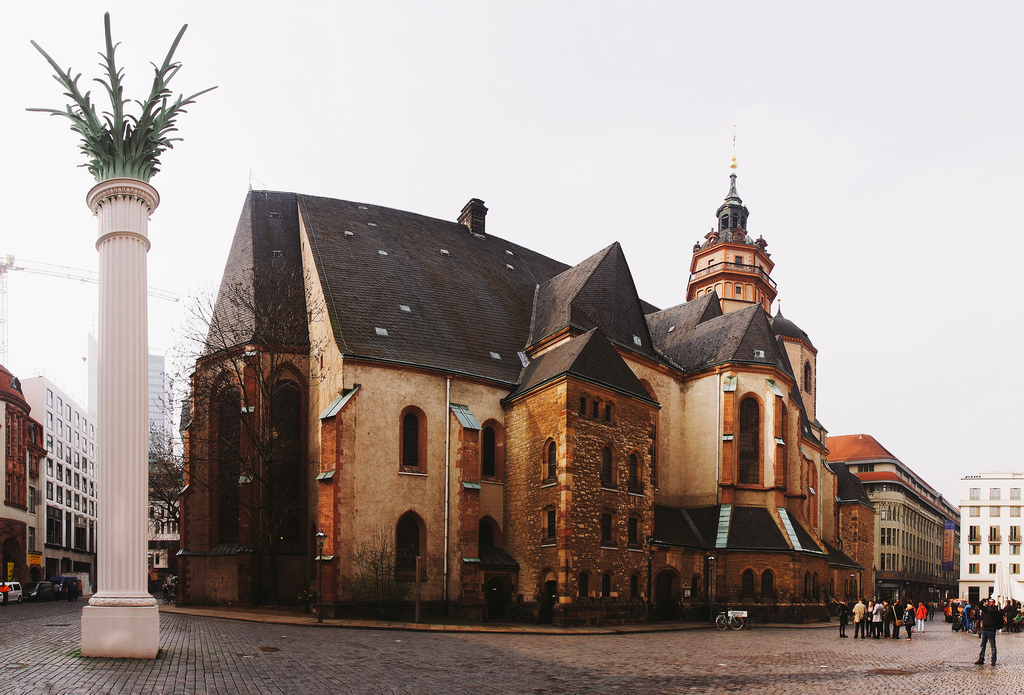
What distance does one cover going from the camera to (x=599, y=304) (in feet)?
130

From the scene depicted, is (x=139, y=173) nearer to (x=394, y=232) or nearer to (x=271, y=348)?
(x=271, y=348)

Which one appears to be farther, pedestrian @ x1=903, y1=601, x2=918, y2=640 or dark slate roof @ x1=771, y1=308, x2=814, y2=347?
dark slate roof @ x1=771, y1=308, x2=814, y2=347

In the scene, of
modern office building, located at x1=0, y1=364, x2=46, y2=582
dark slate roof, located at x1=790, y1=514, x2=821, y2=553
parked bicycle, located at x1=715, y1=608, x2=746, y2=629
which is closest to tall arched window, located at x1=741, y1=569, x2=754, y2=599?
dark slate roof, located at x1=790, y1=514, x2=821, y2=553

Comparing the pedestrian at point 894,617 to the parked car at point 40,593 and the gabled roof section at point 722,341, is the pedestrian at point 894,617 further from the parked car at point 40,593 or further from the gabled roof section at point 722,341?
the parked car at point 40,593

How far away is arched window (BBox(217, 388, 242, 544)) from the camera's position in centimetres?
3444

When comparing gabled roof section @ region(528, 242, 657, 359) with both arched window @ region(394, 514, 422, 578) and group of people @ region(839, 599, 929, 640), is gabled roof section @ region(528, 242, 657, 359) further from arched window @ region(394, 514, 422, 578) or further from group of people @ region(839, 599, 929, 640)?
group of people @ region(839, 599, 929, 640)

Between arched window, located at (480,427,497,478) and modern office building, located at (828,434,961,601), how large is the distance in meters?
58.8

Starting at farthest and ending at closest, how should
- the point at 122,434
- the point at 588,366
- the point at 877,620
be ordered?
1. the point at 588,366
2. the point at 877,620
3. the point at 122,434

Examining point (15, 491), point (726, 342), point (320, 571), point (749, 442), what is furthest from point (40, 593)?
point (726, 342)

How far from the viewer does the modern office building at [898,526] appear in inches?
3625

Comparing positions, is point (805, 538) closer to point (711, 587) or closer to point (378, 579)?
point (711, 587)

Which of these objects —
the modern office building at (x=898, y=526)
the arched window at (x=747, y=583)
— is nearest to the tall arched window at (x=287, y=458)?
the arched window at (x=747, y=583)

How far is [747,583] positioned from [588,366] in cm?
1307

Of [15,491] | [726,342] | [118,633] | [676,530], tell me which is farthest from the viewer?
[15,491]
